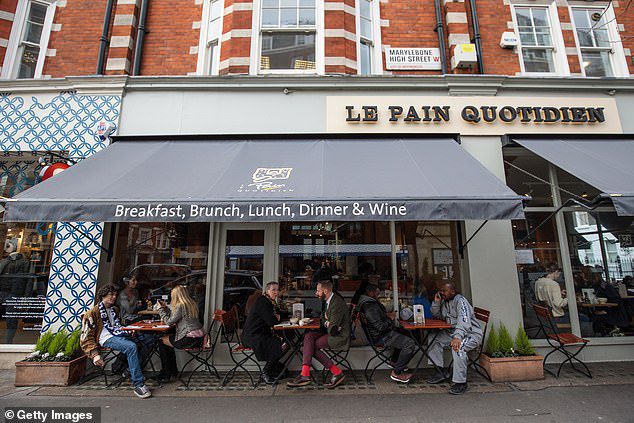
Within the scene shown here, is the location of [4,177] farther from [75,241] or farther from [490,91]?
[490,91]

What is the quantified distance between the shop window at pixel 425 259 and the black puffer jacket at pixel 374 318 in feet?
3.98

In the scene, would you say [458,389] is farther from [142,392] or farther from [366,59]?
[366,59]

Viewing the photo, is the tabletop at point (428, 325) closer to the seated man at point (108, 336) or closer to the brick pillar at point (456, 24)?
the seated man at point (108, 336)

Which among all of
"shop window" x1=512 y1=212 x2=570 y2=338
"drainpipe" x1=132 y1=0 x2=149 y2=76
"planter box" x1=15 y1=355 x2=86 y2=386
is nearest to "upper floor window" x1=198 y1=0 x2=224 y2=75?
"drainpipe" x1=132 y1=0 x2=149 y2=76

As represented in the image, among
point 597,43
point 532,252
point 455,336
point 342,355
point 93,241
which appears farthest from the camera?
point 597,43

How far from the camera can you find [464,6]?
7.48 metres

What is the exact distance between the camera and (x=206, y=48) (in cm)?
753

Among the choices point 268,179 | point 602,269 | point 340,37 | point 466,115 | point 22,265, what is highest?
point 340,37

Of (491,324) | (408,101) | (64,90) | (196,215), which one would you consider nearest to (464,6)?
(408,101)

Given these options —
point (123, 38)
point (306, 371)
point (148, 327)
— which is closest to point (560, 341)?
point (306, 371)

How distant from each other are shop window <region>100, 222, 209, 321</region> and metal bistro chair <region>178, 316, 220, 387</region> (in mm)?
791

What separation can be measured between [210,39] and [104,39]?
228cm

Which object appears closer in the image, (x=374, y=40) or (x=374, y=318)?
(x=374, y=318)

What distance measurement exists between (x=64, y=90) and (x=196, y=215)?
5.04m
